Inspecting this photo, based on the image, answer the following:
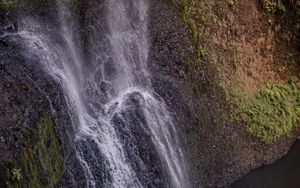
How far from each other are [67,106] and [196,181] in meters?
3.35

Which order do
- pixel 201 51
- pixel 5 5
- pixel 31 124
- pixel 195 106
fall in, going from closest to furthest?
pixel 31 124, pixel 5 5, pixel 195 106, pixel 201 51

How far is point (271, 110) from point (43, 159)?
6086 mm

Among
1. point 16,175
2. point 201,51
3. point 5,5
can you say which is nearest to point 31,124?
Result: point 16,175

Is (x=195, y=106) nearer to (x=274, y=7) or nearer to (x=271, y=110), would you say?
(x=271, y=110)

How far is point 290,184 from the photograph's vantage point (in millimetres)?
11203

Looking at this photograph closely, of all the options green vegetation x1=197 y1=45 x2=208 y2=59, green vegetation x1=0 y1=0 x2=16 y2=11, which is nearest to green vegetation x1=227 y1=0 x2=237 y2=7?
green vegetation x1=197 y1=45 x2=208 y2=59

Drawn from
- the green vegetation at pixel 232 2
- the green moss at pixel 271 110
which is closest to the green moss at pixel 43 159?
the green moss at pixel 271 110

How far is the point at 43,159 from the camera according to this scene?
305 inches

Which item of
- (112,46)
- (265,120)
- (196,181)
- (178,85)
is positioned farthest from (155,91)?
(265,120)

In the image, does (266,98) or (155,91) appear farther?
(266,98)

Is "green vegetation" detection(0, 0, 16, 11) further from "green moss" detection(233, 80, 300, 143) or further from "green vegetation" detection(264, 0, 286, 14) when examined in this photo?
"green vegetation" detection(264, 0, 286, 14)

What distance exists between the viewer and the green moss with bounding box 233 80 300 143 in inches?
457

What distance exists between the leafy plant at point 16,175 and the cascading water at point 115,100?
128 cm

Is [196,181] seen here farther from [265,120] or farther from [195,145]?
[265,120]
